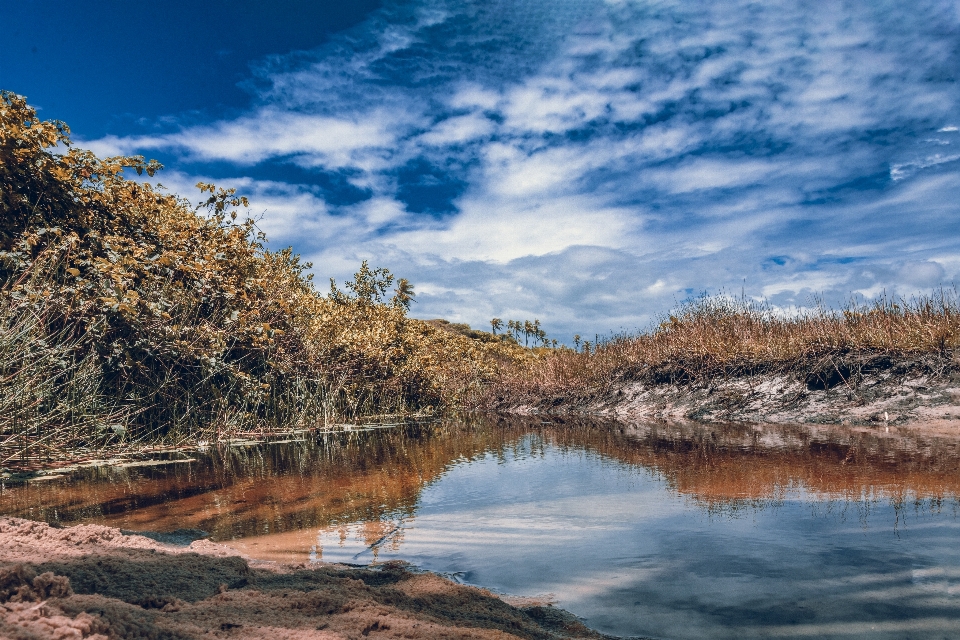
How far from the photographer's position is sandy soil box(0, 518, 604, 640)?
2125 millimetres

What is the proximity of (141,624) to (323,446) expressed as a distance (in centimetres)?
891

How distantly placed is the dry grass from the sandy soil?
38.4 ft

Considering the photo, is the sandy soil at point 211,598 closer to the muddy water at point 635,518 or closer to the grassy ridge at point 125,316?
the muddy water at point 635,518

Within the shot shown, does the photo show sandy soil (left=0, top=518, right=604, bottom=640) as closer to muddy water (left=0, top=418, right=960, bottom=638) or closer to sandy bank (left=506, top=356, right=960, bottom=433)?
muddy water (left=0, top=418, right=960, bottom=638)

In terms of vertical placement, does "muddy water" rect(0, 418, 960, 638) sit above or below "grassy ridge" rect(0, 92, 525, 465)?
below

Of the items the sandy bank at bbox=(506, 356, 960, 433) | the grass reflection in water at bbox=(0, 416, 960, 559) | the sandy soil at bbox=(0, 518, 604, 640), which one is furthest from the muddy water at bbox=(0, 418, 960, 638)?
the sandy bank at bbox=(506, 356, 960, 433)

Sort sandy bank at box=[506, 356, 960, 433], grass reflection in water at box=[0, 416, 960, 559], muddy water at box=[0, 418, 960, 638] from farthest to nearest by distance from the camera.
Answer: sandy bank at box=[506, 356, 960, 433], grass reflection in water at box=[0, 416, 960, 559], muddy water at box=[0, 418, 960, 638]

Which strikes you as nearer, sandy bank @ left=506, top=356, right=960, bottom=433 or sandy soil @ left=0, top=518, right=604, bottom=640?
sandy soil @ left=0, top=518, right=604, bottom=640

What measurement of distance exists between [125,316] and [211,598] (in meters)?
6.77

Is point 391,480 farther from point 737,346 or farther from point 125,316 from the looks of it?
point 737,346

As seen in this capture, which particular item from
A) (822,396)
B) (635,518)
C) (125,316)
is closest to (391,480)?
(635,518)

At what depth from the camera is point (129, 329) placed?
8.56 meters

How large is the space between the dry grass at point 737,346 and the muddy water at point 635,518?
3.24 m

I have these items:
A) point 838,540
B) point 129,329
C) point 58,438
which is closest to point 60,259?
point 129,329
